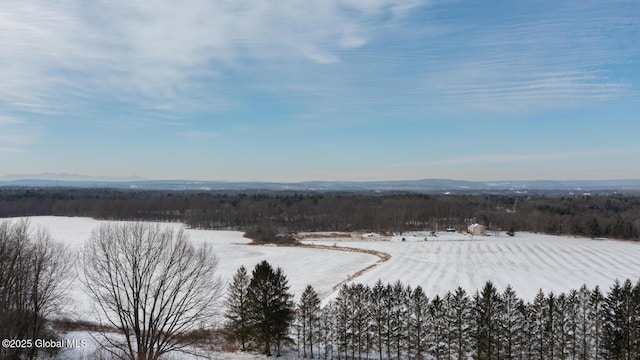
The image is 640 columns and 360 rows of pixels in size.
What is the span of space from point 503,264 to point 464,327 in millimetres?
42130

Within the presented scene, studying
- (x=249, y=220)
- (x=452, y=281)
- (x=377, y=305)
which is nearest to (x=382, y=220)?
(x=249, y=220)

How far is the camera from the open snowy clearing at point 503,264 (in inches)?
2084

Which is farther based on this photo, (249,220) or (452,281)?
(249,220)

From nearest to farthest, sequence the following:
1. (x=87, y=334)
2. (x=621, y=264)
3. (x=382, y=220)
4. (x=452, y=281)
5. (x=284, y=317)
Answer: (x=87, y=334)
(x=284, y=317)
(x=452, y=281)
(x=621, y=264)
(x=382, y=220)

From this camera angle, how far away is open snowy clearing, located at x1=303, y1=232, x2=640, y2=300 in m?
52.9

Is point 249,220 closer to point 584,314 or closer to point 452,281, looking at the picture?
point 452,281

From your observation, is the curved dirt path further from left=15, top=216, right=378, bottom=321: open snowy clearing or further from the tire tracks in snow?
left=15, top=216, right=378, bottom=321: open snowy clearing

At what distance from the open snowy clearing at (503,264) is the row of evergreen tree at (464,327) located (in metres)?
16.9

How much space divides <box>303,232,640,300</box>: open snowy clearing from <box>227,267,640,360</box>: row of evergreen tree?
664 inches

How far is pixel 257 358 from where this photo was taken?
89.2 ft

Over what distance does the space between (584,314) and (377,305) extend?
13548 mm

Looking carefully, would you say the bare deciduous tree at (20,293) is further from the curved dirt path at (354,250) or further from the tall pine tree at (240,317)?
the curved dirt path at (354,250)

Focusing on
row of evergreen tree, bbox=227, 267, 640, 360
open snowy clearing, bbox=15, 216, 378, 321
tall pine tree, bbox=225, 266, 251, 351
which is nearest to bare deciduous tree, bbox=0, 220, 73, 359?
tall pine tree, bbox=225, 266, 251, 351

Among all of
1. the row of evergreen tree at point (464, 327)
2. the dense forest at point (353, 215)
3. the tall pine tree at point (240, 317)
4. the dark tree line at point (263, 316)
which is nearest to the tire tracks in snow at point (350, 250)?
the row of evergreen tree at point (464, 327)
